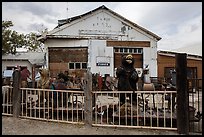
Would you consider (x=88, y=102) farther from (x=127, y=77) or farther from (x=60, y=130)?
(x=127, y=77)

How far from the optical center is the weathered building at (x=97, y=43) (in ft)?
58.6

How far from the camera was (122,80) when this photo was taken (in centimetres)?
725

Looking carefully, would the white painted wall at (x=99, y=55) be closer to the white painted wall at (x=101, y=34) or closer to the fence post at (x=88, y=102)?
the white painted wall at (x=101, y=34)

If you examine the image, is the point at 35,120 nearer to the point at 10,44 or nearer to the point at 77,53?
the point at 77,53

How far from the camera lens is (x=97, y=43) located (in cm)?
1805

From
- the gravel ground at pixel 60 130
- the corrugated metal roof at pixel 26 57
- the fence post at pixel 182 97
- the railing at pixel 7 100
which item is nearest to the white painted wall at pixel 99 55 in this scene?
the corrugated metal roof at pixel 26 57

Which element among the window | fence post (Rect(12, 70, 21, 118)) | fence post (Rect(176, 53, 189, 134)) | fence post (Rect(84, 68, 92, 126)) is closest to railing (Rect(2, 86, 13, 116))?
fence post (Rect(12, 70, 21, 118))

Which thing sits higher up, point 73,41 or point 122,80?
point 73,41

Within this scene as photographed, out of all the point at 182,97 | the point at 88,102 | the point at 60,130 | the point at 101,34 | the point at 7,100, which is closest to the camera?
the point at 182,97

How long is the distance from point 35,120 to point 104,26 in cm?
1233

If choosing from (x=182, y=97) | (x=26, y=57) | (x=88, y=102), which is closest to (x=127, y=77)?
(x=88, y=102)

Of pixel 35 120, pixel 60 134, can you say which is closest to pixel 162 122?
pixel 60 134

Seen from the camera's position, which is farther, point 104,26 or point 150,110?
point 104,26

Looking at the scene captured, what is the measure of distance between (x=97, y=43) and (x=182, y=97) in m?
12.7
